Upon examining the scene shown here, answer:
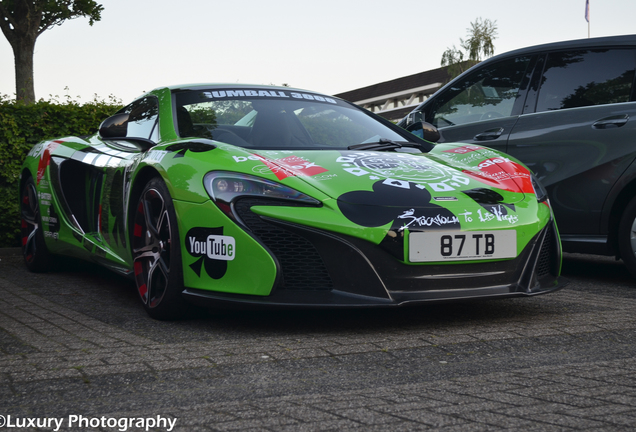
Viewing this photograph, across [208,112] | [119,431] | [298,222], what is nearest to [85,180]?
[208,112]

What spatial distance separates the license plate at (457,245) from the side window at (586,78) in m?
2.11

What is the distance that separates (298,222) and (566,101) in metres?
2.82

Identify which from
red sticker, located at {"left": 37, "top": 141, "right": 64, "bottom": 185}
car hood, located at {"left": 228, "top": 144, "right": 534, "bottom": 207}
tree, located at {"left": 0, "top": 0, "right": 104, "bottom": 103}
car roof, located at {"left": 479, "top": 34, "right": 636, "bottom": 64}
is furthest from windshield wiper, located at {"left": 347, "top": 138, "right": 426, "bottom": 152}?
tree, located at {"left": 0, "top": 0, "right": 104, "bottom": 103}

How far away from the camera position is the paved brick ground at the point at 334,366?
2072mm

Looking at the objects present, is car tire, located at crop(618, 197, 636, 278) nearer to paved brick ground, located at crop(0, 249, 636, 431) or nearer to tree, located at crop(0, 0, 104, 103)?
paved brick ground, located at crop(0, 249, 636, 431)

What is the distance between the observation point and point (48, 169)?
5172 mm

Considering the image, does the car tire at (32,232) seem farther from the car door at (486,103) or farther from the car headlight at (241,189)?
the car door at (486,103)

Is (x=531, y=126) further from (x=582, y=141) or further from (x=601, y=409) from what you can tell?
(x=601, y=409)

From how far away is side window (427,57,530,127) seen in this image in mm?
5324

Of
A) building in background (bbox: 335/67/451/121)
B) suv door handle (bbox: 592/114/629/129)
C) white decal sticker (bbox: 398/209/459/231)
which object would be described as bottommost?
white decal sticker (bbox: 398/209/459/231)

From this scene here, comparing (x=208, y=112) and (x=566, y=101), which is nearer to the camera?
(x=208, y=112)

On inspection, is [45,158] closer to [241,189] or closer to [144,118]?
[144,118]

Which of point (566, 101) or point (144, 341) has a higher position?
point (566, 101)

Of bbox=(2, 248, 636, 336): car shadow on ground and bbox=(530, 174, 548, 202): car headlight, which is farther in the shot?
bbox=(530, 174, 548, 202): car headlight
